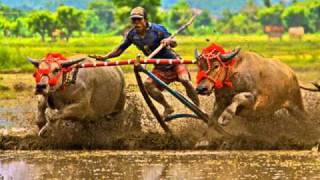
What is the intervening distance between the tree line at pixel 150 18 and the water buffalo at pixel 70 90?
38.6m

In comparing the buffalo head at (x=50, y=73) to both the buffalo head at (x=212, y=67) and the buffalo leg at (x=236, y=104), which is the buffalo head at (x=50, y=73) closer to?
the buffalo head at (x=212, y=67)

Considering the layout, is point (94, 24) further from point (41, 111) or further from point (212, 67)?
point (212, 67)

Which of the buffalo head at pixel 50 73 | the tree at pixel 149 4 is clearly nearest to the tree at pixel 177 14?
the tree at pixel 149 4

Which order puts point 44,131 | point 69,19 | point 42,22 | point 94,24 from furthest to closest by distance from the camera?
point 94,24
point 69,19
point 42,22
point 44,131

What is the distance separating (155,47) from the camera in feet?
39.4

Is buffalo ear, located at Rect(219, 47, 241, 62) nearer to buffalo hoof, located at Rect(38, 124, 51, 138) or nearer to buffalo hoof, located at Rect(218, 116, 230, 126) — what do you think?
buffalo hoof, located at Rect(218, 116, 230, 126)

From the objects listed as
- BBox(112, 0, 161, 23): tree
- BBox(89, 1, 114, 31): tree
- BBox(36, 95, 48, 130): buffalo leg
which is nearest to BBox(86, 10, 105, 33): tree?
BBox(89, 1, 114, 31): tree

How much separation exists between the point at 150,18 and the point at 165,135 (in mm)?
38984

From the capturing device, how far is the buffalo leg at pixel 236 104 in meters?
11.3

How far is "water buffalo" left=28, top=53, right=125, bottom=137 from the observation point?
11492mm

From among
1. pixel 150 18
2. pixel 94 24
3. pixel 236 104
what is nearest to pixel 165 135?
pixel 236 104

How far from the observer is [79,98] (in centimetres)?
1191

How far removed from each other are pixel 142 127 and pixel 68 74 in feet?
4.30

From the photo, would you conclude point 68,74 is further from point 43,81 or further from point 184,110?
point 184,110
